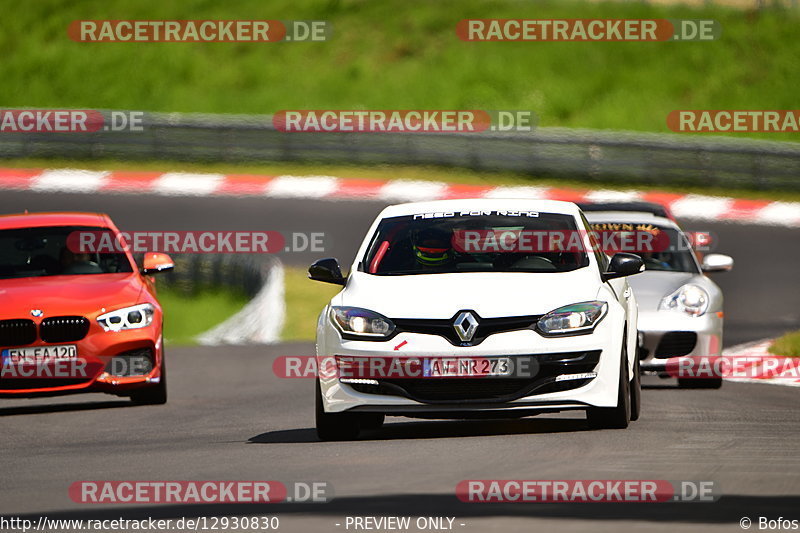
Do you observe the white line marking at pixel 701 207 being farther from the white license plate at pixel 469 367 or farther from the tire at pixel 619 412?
the white license plate at pixel 469 367

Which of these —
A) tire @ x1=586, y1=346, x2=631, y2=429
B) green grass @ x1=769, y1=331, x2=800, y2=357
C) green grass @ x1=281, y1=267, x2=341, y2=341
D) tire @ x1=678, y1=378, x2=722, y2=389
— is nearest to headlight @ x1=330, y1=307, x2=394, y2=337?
tire @ x1=586, y1=346, x2=631, y2=429

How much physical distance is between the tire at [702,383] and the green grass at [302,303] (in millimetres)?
6354

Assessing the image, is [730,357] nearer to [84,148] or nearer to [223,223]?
[223,223]

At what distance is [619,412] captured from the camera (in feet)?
33.9

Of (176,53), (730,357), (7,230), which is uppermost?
(176,53)

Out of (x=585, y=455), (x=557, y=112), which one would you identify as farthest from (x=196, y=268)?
(x=557, y=112)

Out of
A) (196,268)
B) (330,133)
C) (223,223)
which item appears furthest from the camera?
(330,133)

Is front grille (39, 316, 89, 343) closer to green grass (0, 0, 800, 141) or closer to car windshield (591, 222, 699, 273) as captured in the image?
car windshield (591, 222, 699, 273)

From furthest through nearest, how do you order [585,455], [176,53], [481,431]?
[176,53] < [481,431] < [585,455]

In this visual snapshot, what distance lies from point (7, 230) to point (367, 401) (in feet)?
16.6

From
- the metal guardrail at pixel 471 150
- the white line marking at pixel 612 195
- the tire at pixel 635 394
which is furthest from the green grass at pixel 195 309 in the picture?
the tire at pixel 635 394

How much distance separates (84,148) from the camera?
2920 centimetres

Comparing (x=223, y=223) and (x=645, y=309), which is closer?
(x=645, y=309)

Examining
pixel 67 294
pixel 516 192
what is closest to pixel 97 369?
pixel 67 294
